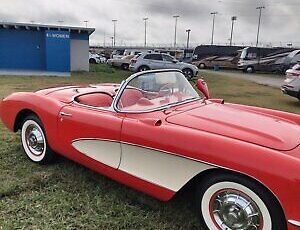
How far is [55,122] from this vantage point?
3.61 metres

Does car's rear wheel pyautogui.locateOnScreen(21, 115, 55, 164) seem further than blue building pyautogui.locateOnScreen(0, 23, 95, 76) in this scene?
No

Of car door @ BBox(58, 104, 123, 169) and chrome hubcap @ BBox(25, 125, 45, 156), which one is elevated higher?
car door @ BBox(58, 104, 123, 169)

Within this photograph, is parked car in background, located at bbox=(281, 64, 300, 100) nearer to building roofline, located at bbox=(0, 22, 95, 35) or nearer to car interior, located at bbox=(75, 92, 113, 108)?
car interior, located at bbox=(75, 92, 113, 108)

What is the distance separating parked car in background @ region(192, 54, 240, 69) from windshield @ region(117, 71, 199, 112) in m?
31.0

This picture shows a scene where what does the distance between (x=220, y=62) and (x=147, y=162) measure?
Answer: 110 ft

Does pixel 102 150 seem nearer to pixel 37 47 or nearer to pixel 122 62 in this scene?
pixel 37 47

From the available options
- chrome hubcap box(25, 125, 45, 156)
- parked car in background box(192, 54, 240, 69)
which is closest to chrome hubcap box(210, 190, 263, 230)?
chrome hubcap box(25, 125, 45, 156)

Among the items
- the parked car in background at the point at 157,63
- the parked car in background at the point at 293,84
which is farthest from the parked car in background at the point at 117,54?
the parked car in background at the point at 293,84

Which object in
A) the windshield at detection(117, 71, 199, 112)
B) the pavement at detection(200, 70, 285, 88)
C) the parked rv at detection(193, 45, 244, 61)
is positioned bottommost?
the pavement at detection(200, 70, 285, 88)

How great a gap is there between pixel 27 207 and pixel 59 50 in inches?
807

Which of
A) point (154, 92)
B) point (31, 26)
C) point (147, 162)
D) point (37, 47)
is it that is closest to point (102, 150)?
point (147, 162)

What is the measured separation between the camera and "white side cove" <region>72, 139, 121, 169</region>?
9.94 ft

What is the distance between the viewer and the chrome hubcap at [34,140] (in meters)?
4.01

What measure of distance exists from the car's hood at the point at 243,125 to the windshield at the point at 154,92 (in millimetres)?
308
